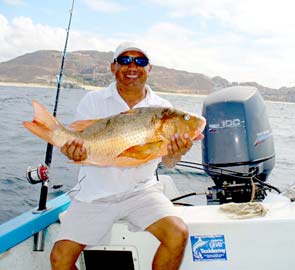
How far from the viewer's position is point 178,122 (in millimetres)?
2996

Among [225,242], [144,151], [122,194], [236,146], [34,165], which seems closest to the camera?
[144,151]

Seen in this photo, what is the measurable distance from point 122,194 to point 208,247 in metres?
0.80

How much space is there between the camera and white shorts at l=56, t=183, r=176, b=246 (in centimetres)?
327

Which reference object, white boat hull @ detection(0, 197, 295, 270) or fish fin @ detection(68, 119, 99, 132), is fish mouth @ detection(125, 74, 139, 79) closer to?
fish fin @ detection(68, 119, 99, 132)

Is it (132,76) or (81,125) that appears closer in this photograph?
(81,125)

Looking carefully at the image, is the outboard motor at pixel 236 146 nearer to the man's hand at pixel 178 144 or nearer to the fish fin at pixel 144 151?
the man's hand at pixel 178 144

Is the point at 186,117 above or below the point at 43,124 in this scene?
above

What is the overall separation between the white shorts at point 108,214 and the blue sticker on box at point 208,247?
311 millimetres

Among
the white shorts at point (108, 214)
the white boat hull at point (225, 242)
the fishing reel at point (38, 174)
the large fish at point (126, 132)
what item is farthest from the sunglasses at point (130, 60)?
the white boat hull at point (225, 242)

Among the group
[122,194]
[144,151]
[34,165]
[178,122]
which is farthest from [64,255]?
[34,165]

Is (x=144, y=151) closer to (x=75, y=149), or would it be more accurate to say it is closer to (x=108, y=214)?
→ (x=75, y=149)

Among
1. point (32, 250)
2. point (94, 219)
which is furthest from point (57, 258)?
point (32, 250)

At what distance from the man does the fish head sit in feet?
0.15

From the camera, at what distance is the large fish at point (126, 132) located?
2.93 metres
